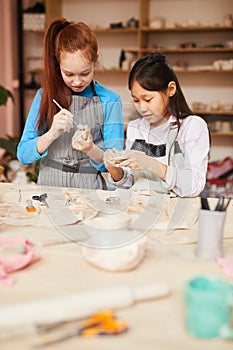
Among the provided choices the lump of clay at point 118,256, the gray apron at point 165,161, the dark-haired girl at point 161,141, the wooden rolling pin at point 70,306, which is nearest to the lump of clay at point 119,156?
the dark-haired girl at point 161,141

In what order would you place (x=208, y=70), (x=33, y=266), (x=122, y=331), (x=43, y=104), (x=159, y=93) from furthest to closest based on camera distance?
(x=208, y=70)
(x=43, y=104)
(x=159, y=93)
(x=33, y=266)
(x=122, y=331)

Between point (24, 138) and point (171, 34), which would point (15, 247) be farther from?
point (171, 34)

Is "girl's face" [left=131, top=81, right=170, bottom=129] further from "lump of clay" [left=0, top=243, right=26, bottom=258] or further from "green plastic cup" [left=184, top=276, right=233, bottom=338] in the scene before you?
"green plastic cup" [left=184, top=276, right=233, bottom=338]

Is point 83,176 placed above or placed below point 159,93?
below

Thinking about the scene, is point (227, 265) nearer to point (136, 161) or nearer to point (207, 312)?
point (207, 312)

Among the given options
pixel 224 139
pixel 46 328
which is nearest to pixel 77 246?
pixel 46 328

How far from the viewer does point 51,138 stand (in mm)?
1393

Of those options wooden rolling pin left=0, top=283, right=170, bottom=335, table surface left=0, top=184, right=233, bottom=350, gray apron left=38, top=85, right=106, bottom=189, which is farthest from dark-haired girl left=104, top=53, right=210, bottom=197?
wooden rolling pin left=0, top=283, right=170, bottom=335

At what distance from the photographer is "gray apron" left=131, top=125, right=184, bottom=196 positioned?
143 cm

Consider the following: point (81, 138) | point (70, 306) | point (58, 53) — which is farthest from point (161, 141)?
point (70, 306)

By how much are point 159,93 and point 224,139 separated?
2.83m

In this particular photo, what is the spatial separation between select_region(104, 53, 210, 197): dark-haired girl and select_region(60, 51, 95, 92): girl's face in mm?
151

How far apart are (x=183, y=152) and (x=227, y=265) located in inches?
25.6

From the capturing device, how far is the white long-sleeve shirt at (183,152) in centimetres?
138
